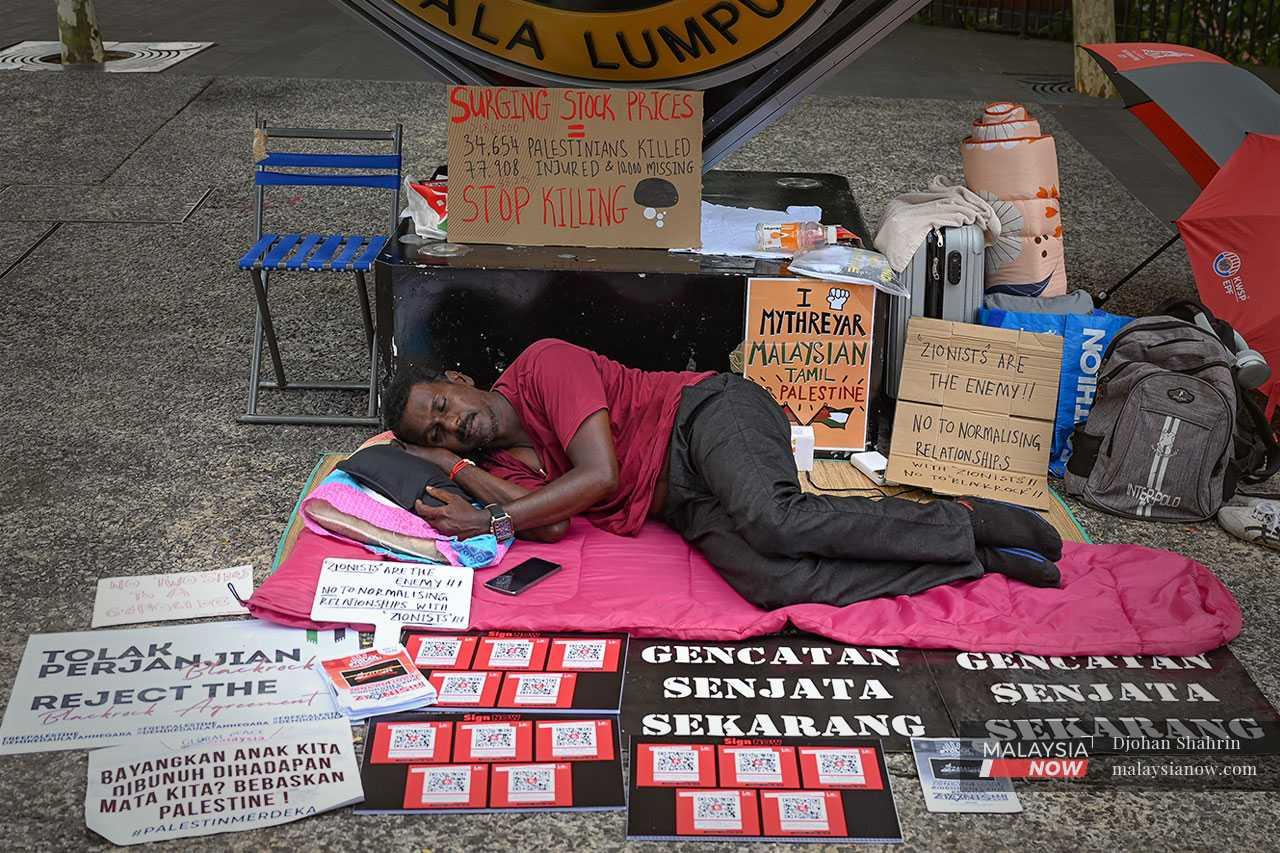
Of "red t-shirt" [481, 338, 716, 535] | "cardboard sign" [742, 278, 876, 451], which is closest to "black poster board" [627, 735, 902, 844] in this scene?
"red t-shirt" [481, 338, 716, 535]

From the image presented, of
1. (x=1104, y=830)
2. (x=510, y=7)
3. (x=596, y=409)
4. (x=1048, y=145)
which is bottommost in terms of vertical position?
(x=1104, y=830)

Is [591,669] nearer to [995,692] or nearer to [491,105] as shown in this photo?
[995,692]

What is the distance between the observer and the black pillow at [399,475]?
387 centimetres

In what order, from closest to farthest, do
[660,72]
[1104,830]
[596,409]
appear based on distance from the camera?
[1104,830] < [596,409] < [660,72]

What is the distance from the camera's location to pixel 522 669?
3.32 m

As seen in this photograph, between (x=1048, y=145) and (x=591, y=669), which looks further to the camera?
(x=1048, y=145)

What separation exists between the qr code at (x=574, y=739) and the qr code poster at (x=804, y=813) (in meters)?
0.43

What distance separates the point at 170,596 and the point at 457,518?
2.77 ft

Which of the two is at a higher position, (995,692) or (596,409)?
(596,409)

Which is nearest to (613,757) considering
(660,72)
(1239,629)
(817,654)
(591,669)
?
(591,669)

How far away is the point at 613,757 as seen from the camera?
9.92 feet

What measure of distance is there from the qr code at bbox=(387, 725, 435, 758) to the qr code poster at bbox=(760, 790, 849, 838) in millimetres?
795

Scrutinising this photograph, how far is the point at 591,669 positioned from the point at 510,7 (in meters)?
2.63

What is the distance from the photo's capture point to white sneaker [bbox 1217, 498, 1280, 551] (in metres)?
4.09
